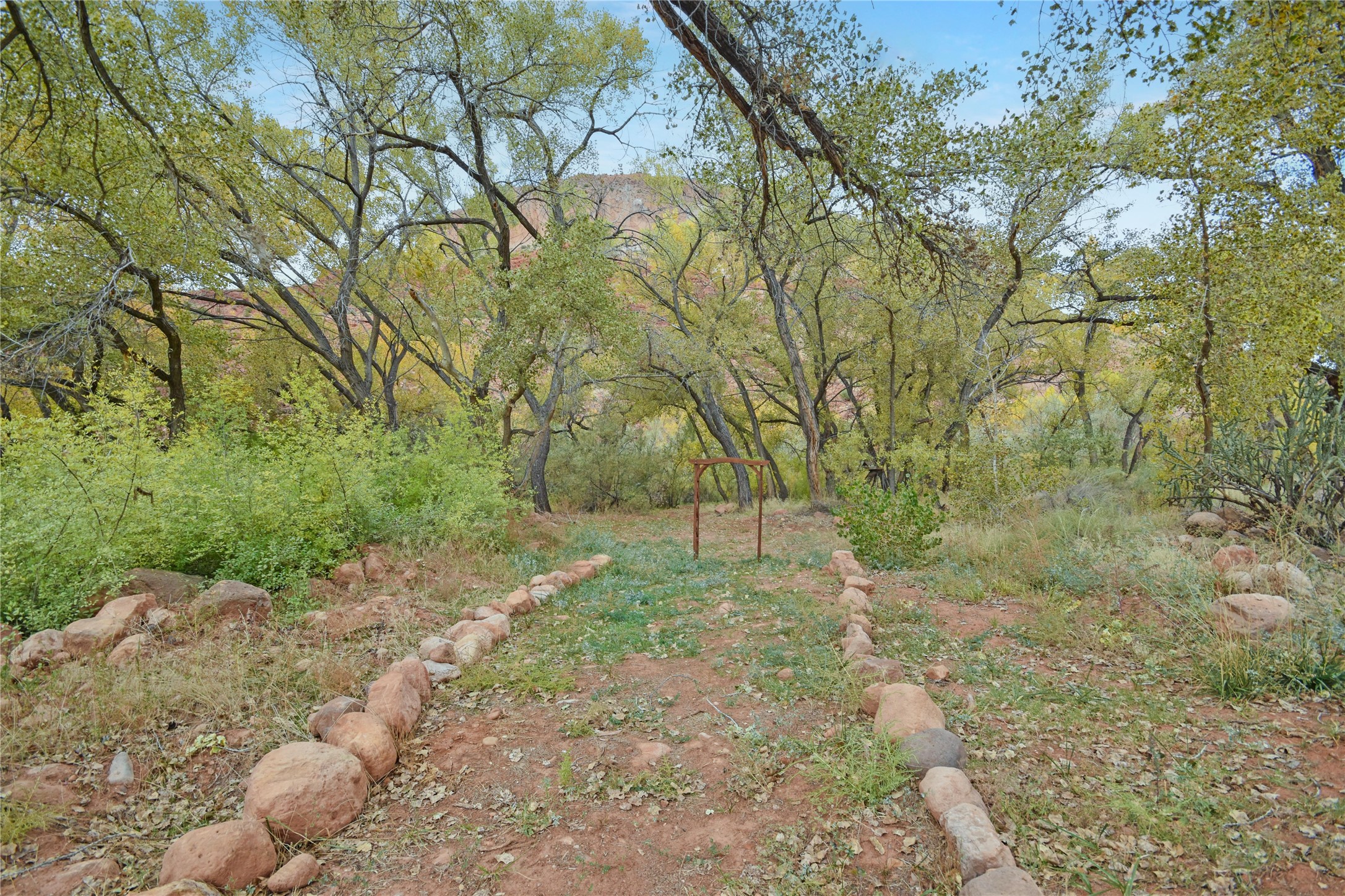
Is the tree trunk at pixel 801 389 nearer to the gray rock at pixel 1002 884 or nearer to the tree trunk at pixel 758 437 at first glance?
the tree trunk at pixel 758 437

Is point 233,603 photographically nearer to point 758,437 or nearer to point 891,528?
point 891,528

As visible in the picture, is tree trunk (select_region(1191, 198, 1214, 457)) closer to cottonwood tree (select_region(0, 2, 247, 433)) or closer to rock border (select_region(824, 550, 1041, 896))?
rock border (select_region(824, 550, 1041, 896))

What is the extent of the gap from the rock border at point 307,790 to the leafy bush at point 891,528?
519 cm

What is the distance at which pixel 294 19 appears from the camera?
8.71 m

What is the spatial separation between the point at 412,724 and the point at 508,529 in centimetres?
545

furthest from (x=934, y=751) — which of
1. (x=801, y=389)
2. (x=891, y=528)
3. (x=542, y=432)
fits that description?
(x=801, y=389)

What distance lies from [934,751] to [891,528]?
4849 mm

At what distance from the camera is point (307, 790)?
284cm

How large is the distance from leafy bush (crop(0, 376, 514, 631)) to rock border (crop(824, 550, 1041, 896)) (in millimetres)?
4706

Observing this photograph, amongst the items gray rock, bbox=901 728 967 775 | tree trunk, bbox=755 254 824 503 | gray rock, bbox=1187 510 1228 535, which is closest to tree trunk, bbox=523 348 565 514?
tree trunk, bbox=755 254 824 503

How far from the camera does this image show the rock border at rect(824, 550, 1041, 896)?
229 centimetres

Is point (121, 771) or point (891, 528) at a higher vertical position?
point (891, 528)

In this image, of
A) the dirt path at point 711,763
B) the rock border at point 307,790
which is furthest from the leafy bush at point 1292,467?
the rock border at point 307,790

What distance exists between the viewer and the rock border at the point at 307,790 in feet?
8.04
